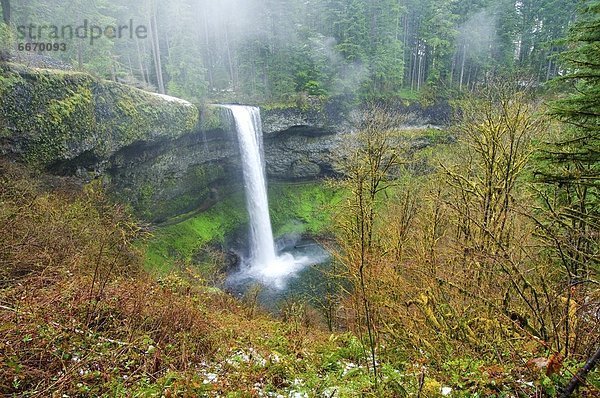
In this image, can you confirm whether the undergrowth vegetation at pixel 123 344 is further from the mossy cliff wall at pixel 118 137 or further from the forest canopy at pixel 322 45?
the forest canopy at pixel 322 45

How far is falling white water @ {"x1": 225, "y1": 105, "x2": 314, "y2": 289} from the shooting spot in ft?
74.6

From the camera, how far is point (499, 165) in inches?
297

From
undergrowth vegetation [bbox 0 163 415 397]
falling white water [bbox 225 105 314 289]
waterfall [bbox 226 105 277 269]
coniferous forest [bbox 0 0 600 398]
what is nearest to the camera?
undergrowth vegetation [bbox 0 163 415 397]

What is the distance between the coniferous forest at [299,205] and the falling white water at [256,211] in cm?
21

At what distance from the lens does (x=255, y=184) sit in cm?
2486

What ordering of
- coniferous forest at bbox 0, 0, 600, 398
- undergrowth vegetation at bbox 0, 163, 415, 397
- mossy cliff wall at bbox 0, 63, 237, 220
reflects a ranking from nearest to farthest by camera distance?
undergrowth vegetation at bbox 0, 163, 415, 397 → coniferous forest at bbox 0, 0, 600, 398 → mossy cliff wall at bbox 0, 63, 237, 220

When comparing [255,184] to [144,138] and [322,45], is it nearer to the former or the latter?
[144,138]

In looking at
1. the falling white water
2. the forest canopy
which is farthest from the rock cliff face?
the forest canopy

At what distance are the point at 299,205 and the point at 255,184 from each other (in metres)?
5.58

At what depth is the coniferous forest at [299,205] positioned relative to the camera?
4.33 metres

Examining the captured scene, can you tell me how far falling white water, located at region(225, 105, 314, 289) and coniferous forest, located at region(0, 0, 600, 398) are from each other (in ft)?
0.68

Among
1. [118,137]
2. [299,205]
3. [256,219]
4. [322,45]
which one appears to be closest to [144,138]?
[118,137]

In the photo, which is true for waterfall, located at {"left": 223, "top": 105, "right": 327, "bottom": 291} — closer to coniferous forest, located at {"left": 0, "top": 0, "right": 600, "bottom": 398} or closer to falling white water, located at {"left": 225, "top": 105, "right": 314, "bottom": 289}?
falling white water, located at {"left": 225, "top": 105, "right": 314, "bottom": 289}

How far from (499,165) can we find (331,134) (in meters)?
23.0
